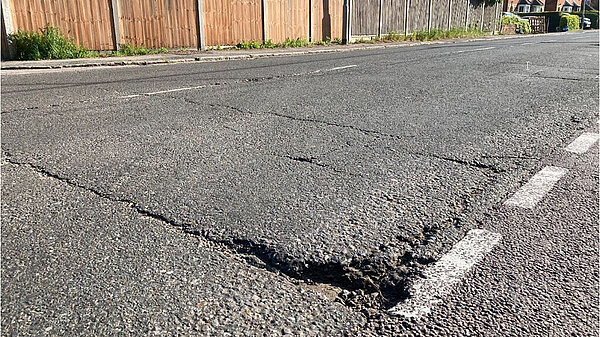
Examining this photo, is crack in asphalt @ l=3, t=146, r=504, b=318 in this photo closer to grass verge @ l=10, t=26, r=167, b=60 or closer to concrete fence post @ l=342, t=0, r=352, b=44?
grass verge @ l=10, t=26, r=167, b=60

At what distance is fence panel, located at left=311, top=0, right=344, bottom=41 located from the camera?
20.2 meters

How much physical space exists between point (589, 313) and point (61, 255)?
230cm

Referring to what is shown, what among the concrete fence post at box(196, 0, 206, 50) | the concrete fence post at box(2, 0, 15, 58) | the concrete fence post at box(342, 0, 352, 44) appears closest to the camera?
the concrete fence post at box(2, 0, 15, 58)

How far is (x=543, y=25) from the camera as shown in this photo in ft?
145

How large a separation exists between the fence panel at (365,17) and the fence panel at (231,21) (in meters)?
5.72

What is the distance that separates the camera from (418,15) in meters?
26.2

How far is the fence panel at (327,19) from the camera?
20.2m

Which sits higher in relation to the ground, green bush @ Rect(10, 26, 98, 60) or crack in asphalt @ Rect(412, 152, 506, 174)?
green bush @ Rect(10, 26, 98, 60)

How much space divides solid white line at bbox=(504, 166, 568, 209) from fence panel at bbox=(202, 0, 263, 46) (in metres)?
14.1

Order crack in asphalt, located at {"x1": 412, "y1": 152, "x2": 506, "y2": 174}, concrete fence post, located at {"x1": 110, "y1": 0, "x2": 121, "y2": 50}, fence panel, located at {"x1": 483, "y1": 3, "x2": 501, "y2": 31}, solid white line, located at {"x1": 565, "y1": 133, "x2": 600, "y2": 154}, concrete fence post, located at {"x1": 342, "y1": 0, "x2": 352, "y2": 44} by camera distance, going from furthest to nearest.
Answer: fence panel, located at {"x1": 483, "y1": 3, "x2": 501, "y2": 31} < concrete fence post, located at {"x1": 342, "y1": 0, "x2": 352, "y2": 44} < concrete fence post, located at {"x1": 110, "y1": 0, "x2": 121, "y2": 50} < solid white line, located at {"x1": 565, "y1": 133, "x2": 600, "y2": 154} < crack in asphalt, located at {"x1": 412, "y1": 152, "x2": 506, "y2": 174}

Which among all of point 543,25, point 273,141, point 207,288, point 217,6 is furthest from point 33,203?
point 543,25

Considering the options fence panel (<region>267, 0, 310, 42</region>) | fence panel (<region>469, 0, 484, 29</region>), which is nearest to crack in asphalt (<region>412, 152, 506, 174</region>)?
fence panel (<region>267, 0, 310, 42</region>)

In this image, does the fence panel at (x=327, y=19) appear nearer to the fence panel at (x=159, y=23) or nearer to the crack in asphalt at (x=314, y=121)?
the fence panel at (x=159, y=23)

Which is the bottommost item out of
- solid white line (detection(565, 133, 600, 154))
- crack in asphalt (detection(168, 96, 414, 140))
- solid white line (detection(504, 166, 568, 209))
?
solid white line (detection(504, 166, 568, 209))
